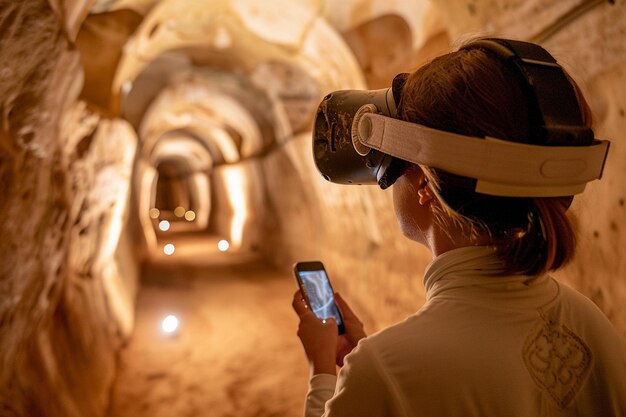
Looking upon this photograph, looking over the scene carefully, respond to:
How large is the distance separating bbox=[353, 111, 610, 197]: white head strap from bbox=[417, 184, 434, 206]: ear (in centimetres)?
9

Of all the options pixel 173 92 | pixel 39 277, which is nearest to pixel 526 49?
pixel 39 277

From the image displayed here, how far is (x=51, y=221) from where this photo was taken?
2602 millimetres

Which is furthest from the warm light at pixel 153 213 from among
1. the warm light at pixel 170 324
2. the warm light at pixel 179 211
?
the warm light at pixel 170 324

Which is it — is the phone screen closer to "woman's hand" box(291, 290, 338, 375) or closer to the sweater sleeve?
"woman's hand" box(291, 290, 338, 375)

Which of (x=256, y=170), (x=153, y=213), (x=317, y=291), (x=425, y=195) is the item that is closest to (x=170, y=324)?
(x=317, y=291)

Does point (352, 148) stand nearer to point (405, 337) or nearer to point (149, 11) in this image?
point (405, 337)

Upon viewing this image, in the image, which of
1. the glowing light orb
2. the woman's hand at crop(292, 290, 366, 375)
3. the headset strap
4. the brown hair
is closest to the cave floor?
the woman's hand at crop(292, 290, 366, 375)

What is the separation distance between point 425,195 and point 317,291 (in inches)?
25.2

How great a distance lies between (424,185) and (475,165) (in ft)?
0.52

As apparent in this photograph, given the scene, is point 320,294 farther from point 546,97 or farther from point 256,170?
point 256,170

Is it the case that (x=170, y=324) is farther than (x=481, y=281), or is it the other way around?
(x=170, y=324)

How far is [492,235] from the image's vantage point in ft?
2.71

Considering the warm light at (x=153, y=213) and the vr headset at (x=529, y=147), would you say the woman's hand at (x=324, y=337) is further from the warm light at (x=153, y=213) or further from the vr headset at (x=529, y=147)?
the warm light at (x=153, y=213)

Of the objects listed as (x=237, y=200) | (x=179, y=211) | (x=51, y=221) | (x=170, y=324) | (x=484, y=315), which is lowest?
(x=179, y=211)
